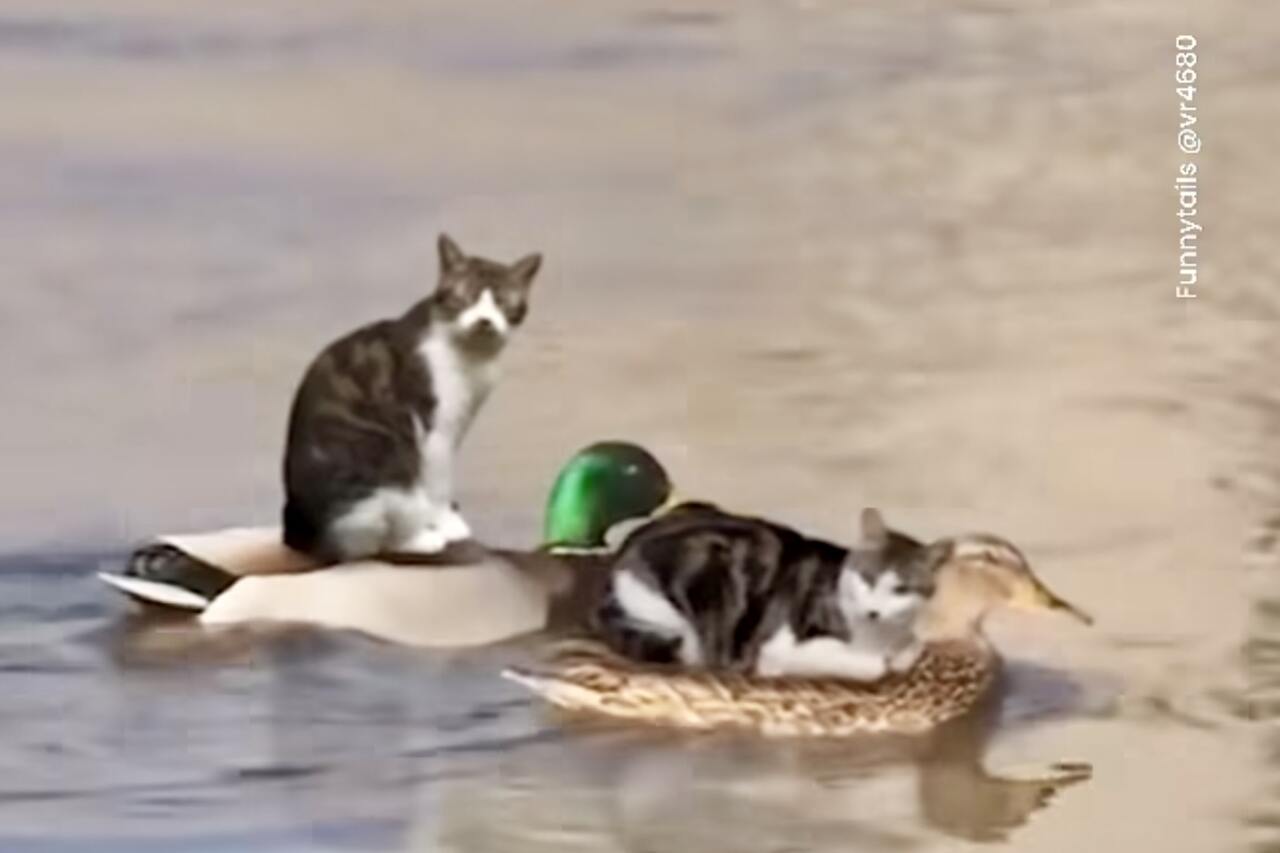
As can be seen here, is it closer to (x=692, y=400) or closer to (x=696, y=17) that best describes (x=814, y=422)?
(x=692, y=400)

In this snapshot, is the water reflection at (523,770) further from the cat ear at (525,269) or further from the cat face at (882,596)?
the cat ear at (525,269)

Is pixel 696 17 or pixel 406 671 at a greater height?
pixel 696 17

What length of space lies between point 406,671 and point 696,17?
43 centimetres

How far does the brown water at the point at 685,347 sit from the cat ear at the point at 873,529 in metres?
0.02

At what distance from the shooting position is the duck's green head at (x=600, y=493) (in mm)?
1375

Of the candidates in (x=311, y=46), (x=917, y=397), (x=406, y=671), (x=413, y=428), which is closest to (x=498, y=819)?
(x=406, y=671)

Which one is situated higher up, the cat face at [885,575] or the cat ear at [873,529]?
the cat ear at [873,529]

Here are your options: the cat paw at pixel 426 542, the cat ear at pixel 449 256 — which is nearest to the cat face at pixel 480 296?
the cat ear at pixel 449 256

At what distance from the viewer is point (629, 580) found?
1362 millimetres

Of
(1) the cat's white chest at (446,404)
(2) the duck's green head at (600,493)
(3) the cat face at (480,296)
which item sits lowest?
(2) the duck's green head at (600,493)

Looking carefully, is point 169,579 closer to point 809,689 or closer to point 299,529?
point 299,529

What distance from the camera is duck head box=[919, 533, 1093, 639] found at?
4.49 ft

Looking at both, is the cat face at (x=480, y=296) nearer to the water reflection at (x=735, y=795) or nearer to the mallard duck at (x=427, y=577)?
the mallard duck at (x=427, y=577)

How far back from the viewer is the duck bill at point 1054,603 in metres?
1.38
